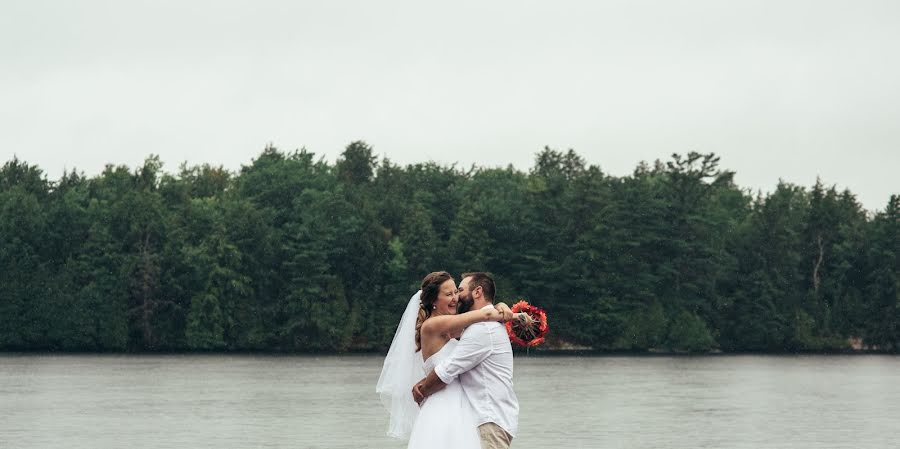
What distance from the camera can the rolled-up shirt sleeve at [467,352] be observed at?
11156 mm

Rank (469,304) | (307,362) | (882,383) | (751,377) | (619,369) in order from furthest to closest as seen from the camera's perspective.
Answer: (307,362) < (619,369) < (751,377) < (882,383) < (469,304)

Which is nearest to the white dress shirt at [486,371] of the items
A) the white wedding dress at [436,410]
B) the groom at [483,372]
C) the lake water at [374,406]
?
the groom at [483,372]

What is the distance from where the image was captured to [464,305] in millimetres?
11336

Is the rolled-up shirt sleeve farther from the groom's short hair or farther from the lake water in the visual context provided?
the lake water

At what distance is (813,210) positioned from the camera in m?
113

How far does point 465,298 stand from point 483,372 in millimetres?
648

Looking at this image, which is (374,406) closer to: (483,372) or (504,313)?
(483,372)

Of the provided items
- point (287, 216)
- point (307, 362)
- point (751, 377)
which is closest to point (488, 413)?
point (751, 377)

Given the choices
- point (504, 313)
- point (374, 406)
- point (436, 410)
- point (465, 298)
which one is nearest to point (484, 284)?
point (465, 298)

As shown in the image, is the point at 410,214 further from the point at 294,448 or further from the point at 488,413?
the point at 488,413

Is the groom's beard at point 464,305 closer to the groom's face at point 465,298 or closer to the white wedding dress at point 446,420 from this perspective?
the groom's face at point 465,298

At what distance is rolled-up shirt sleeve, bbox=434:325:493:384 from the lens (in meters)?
11.2

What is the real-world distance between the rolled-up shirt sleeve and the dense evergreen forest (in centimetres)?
9008

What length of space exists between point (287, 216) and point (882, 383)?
203 feet
